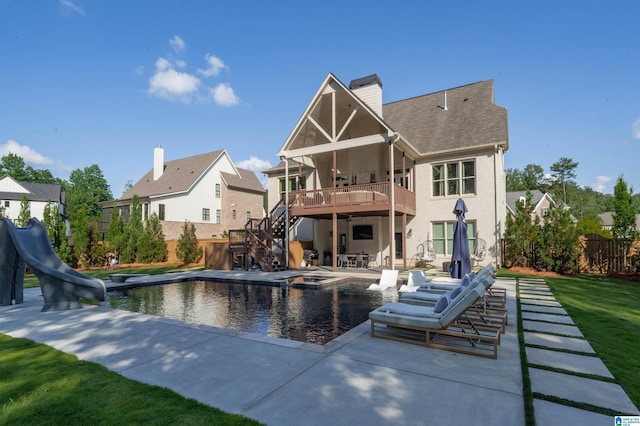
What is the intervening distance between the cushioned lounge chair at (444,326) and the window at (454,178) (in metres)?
12.5

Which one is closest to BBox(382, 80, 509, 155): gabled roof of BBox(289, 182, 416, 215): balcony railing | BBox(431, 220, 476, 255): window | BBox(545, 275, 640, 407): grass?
BBox(289, 182, 416, 215): balcony railing

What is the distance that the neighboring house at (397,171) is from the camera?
15945 millimetres

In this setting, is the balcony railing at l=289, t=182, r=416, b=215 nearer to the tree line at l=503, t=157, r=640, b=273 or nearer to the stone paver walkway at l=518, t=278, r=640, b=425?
the tree line at l=503, t=157, r=640, b=273

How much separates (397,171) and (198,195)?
70.8 feet

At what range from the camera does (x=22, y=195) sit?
4284cm

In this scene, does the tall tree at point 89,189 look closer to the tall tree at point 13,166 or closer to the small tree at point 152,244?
the tall tree at point 13,166

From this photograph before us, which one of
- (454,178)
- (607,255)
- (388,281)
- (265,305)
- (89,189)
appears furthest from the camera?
(89,189)

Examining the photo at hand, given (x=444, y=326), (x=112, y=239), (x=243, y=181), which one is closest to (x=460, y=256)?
(x=444, y=326)

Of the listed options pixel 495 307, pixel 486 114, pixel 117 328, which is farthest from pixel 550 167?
pixel 117 328

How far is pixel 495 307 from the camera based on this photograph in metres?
7.21

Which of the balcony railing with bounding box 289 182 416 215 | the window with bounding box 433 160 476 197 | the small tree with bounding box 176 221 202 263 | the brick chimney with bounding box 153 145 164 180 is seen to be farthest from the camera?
the brick chimney with bounding box 153 145 164 180

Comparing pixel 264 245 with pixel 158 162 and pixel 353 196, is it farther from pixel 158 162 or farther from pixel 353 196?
pixel 158 162

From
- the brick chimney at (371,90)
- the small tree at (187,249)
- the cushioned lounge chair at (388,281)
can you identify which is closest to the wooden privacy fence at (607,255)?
the cushioned lounge chair at (388,281)

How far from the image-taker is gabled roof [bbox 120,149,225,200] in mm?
32156
